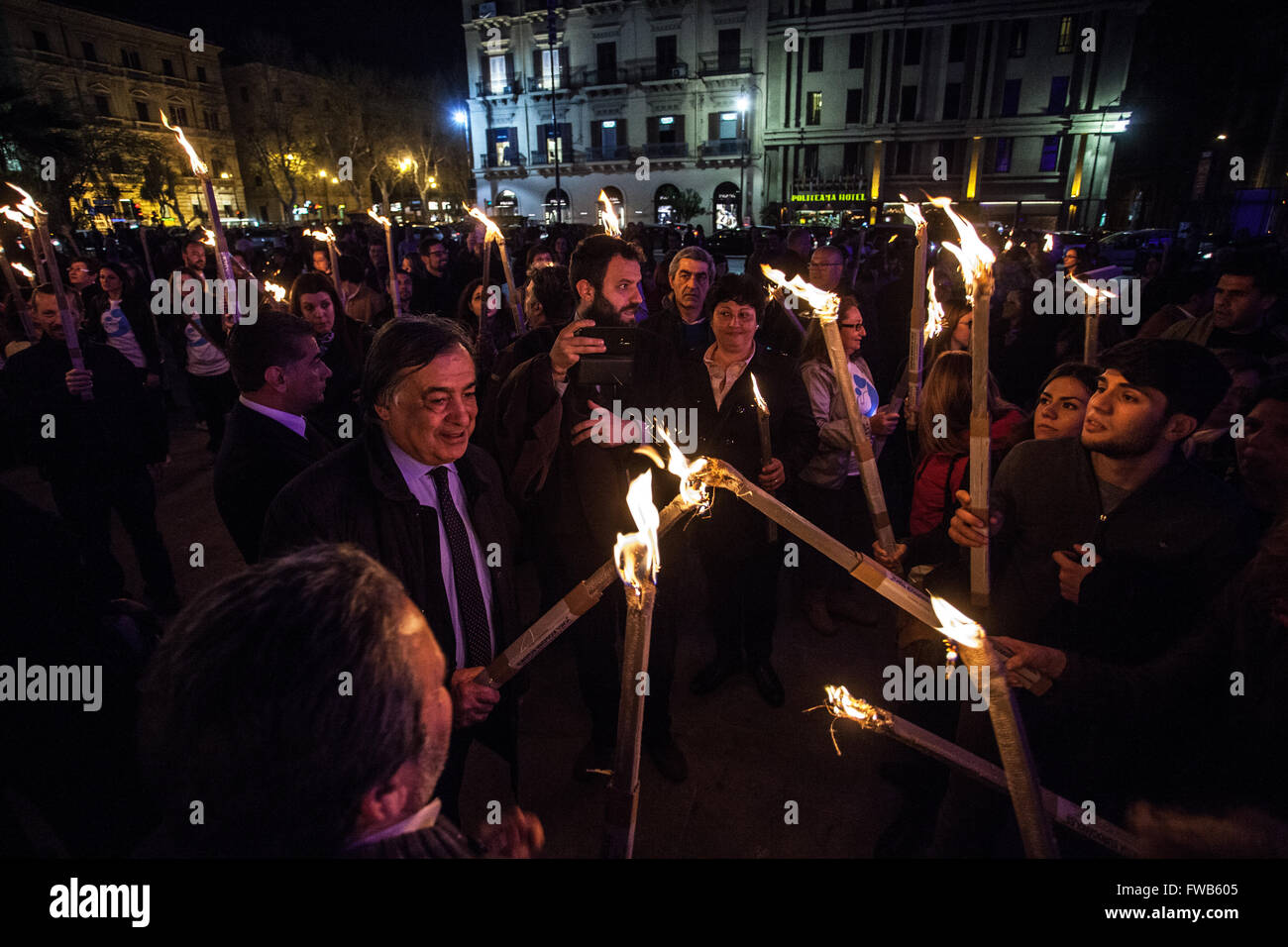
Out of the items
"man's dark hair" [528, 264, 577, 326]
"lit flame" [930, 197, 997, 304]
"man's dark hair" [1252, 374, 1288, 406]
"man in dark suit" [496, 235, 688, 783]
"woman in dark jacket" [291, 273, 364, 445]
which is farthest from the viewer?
"woman in dark jacket" [291, 273, 364, 445]

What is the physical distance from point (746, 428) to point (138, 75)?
71848mm

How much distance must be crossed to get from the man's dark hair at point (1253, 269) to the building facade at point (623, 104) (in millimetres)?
40053

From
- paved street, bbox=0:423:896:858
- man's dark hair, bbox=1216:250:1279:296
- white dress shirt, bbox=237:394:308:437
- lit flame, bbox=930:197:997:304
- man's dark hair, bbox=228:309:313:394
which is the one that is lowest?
paved street, bbox=0:423:896:858

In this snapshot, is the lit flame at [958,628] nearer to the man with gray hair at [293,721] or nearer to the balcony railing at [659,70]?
the man with gray hair at [293,721]

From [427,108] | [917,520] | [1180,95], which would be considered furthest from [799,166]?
[917,520]

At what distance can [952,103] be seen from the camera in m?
39.8

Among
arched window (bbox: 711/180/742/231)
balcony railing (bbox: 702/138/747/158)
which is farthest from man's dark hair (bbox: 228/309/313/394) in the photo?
balcony railing (bbox: 702/138/747/158)

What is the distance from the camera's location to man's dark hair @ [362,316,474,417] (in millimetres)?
2084

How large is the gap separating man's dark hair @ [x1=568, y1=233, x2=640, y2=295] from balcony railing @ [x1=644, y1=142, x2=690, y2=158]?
45.6 m

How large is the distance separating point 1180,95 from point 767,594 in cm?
5508

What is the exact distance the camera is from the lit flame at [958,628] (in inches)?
45.3

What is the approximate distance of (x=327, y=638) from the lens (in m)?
0.95

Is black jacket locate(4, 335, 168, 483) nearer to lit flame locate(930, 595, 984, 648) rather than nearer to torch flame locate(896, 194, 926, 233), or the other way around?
torch flame locate(896, 194, 926, 233)

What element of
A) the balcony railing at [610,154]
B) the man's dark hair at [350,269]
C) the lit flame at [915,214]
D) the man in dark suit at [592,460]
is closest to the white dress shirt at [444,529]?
the man in dark suit at [592,460]
